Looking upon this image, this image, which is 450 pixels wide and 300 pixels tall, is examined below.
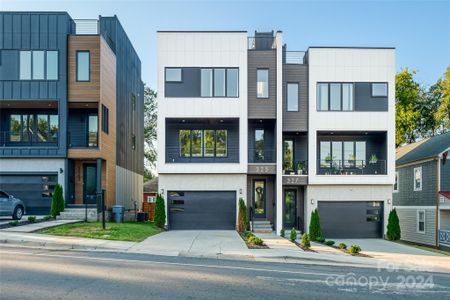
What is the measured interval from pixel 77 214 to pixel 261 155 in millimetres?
10535

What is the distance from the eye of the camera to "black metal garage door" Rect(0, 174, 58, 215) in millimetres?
23734

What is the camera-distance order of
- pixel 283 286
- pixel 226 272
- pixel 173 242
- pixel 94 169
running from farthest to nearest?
pixel 94 169 < pixel 173 242 < pixel 226 272 < pixel 283 286

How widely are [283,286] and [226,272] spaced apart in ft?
6.25

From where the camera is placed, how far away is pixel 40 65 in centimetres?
2358

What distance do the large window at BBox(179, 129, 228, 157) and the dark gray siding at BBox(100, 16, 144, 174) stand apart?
6.23m

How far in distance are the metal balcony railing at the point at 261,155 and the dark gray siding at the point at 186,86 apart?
14.8 ft

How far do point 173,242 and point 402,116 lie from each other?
28.4 metres

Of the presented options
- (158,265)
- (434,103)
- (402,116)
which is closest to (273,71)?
(158,265)

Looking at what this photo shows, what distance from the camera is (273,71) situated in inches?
938

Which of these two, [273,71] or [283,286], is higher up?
[273,71]

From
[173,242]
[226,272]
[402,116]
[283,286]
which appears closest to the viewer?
[283,286]

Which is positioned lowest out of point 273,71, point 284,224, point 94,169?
point 284,224

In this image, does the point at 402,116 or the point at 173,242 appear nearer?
the point at 173,242

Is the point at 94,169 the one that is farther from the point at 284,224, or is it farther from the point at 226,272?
the point at 226,272
